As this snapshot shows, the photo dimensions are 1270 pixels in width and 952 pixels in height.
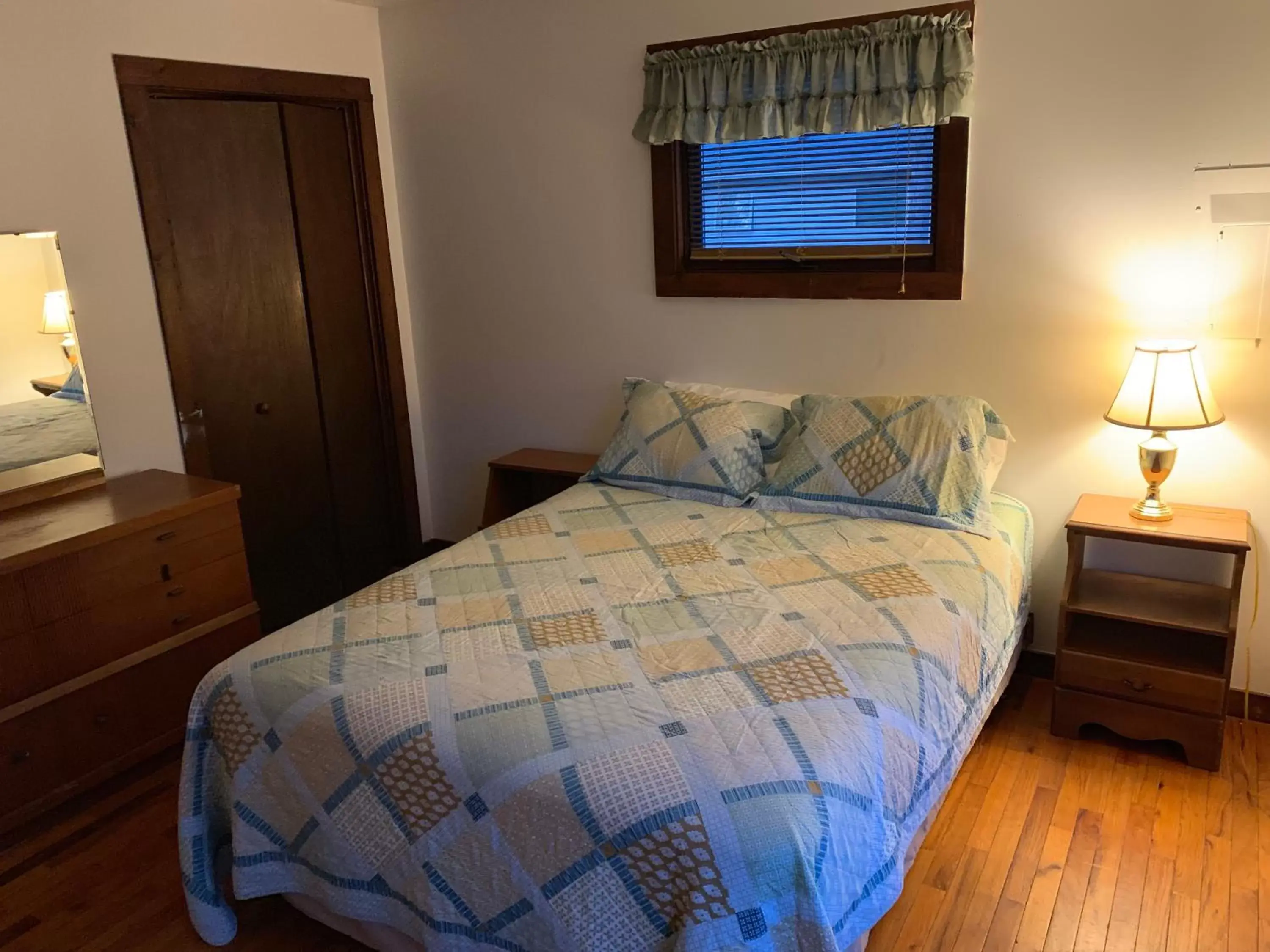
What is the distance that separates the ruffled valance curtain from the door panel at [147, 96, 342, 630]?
1316 millimetres

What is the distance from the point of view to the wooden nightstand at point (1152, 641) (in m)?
2.47

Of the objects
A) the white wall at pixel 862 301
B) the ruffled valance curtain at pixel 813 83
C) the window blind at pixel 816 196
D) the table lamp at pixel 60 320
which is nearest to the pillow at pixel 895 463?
the white wall at pixel 862 301

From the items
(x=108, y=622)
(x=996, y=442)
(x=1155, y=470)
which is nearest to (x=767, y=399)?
(x=996, y=442)

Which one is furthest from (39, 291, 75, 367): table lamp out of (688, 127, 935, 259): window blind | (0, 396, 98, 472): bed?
(688, 127, 935, 259): window blind

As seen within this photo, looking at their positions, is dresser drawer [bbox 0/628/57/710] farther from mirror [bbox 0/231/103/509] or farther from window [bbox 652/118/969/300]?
window [bbox 652/118/969/300]

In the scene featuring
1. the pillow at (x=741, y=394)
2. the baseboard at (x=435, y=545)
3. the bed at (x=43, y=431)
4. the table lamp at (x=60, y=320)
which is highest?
the table lamp at (x=60, y=320)

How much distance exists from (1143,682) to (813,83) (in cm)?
194

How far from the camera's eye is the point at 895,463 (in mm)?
2723

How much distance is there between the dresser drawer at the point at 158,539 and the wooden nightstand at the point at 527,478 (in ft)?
3.25

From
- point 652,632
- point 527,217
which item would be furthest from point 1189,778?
point 527,217

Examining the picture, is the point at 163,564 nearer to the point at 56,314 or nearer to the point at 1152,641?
the point at 56,314

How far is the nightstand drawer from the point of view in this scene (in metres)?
2.47

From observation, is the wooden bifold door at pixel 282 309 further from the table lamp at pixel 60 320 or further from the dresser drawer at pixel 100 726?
the dresser drawer at pixel 100 726

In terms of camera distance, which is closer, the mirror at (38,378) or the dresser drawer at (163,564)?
the dresser drawer at (163,564)
